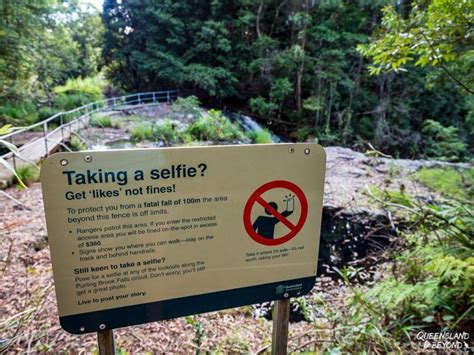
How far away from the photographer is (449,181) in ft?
21.8

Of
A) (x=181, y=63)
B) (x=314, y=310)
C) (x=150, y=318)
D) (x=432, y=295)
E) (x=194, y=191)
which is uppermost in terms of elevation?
(x=181, y=63)

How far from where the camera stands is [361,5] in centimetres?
1524

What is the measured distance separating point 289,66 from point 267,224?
15.7m

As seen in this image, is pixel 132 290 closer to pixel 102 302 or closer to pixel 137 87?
pixel 102 302

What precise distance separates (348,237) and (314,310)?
219cm

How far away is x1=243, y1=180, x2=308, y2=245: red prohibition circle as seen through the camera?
1257 mm

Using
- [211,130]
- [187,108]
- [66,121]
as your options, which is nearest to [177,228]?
[211,130]

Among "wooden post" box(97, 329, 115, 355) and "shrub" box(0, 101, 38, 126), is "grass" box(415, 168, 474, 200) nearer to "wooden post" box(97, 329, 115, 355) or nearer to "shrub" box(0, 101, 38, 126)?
"wooden post" box(97, 329, 115, 355)

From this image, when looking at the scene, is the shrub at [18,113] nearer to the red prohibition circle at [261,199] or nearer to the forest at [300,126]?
the forest at [300,126]

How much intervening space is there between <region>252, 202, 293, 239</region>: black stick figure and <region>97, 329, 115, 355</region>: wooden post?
0.67m

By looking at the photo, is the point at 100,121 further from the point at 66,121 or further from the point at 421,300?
the point at 421,300

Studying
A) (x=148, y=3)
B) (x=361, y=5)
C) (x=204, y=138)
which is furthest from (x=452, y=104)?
(x=148, y=3)

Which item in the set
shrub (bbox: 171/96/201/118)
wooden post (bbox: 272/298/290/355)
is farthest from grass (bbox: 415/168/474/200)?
shrub (bbox: 171/96/201/118)

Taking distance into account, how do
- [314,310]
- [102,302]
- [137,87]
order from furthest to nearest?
[137,87] < [314,310] < [102,302]
